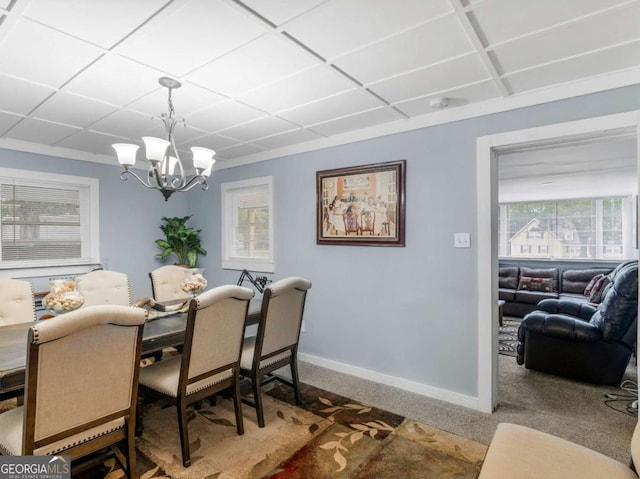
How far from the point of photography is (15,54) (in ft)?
6.01

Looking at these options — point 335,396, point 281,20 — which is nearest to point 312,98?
point 281,20

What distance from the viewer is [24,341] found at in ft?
6.18

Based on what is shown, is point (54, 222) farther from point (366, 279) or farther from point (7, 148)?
point (366, 279)

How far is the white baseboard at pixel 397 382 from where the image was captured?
2.69 meters

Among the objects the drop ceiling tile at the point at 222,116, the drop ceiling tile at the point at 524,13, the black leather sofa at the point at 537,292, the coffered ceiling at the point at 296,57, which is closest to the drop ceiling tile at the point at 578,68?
the coffered ceiling at the point at 296,57

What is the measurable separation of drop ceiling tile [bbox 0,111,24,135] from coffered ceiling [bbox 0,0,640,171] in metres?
0.01

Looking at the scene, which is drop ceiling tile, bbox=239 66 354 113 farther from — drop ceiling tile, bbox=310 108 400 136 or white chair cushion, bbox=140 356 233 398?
white chair cushion, bbox=140 356 233 398

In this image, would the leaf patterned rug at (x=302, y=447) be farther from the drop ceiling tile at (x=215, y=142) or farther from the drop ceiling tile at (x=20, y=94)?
the drop ceiling tile at (x=215, y=142)

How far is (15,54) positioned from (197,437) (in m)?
2.42

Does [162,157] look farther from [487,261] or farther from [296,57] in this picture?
[487,261]

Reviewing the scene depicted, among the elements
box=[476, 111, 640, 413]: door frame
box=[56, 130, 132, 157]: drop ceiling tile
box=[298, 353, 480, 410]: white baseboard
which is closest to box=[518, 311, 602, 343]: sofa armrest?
box=[476, 111, 640, 413]: door frame

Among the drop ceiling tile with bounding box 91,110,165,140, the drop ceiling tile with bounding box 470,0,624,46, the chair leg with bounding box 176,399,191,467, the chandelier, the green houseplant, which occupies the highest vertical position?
the drop ceiling tile with bounding box 470,0,624,46

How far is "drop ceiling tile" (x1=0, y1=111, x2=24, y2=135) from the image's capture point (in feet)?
8.97

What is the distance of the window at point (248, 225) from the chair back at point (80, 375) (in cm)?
239
